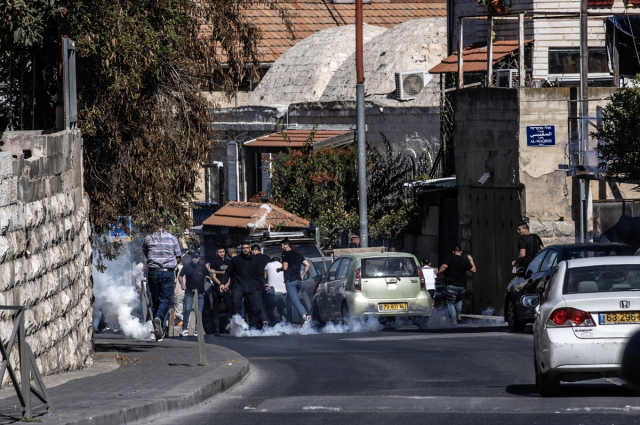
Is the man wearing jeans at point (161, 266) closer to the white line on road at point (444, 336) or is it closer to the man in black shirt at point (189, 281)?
the white line on road at point (444, 336)

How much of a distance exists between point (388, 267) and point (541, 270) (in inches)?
149

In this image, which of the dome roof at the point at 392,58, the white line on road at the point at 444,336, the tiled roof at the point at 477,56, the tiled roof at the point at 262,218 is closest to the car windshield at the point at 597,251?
the white line on road at the point at 444,336

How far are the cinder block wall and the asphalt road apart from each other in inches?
71.3

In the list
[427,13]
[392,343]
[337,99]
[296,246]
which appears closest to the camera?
[392,343]

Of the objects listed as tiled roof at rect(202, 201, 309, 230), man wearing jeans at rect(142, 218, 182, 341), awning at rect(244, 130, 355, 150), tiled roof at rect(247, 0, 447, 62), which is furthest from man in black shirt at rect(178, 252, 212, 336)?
tiled roof at rect(247, 0, 447, 62)

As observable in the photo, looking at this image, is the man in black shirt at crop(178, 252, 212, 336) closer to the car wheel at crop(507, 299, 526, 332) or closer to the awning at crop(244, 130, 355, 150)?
the car wheel at crop(507, 299, 526, 332)

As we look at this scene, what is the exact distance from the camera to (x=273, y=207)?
3088 centimetres

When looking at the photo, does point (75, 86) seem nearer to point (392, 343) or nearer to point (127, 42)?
point (127, 42)

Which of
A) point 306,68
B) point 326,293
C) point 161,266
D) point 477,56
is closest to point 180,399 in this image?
point 161,266

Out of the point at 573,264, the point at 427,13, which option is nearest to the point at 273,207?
the point at 573,264

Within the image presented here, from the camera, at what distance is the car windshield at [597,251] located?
59.8ft

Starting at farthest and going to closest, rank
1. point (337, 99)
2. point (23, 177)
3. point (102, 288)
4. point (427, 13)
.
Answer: point (427, 13) → point (337, 99) → point (102, 288) → point (23, 177)

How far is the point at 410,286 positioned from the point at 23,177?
11.8 meters

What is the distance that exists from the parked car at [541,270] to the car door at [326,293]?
165 inches
